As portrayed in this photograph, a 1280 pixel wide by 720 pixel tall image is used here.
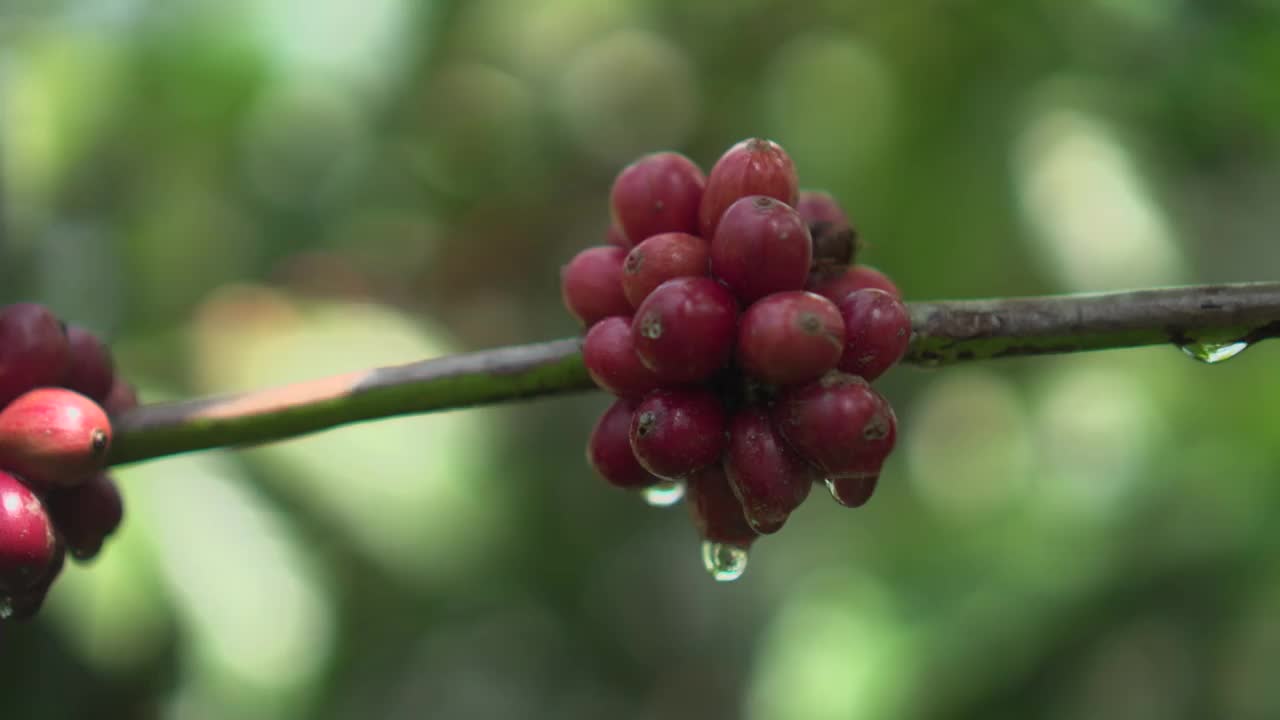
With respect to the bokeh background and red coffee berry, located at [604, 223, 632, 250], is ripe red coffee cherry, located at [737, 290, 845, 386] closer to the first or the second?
red coffee berry, located at [604, 223, 632, 250]

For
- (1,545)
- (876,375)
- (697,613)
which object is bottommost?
(697,613)

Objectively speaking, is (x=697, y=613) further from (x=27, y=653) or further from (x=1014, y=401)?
(x=27, y=653)

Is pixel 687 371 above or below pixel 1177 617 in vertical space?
above

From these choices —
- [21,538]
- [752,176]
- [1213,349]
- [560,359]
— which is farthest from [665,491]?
[21,538]

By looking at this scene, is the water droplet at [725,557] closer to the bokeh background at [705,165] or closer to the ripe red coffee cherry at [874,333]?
the ripe red coffee cherry at [874,333]

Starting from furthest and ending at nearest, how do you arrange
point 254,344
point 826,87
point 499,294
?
point 499,294 → point 826,87 → point 254,344

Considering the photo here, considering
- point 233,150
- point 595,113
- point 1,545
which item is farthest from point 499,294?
point 1,545
